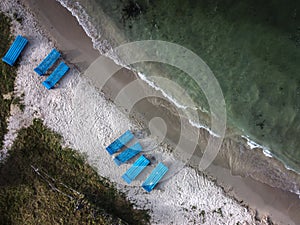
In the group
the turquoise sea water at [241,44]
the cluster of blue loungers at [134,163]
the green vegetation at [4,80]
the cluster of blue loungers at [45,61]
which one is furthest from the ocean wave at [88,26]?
the cluster of blue loungers at [134,163]

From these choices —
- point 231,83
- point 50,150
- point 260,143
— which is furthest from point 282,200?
point 50,150

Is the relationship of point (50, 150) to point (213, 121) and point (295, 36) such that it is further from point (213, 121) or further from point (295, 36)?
point (295, 36)

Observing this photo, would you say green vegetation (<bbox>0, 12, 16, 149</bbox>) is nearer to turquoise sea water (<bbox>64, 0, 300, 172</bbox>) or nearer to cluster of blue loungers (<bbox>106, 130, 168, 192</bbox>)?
turquoise sea water (<bbox>64, 0, 300, 172</bbox>)

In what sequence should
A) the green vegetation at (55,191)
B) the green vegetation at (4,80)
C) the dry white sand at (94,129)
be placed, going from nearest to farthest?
the green vegetation at (55,191)
the dry white sand at (94,129)
the green vegetation at (4,80)

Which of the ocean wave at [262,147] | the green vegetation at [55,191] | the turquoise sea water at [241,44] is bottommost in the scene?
the green vegetation at [55,191]

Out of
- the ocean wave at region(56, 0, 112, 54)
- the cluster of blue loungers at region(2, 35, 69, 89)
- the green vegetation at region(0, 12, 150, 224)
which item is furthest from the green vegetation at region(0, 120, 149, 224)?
the ocean wave at region(56, 0, 112, 54)

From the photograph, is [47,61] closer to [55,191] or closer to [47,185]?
[47,185]

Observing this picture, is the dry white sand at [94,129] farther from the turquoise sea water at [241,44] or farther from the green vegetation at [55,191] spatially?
the turquoise sea water at [241,44]
